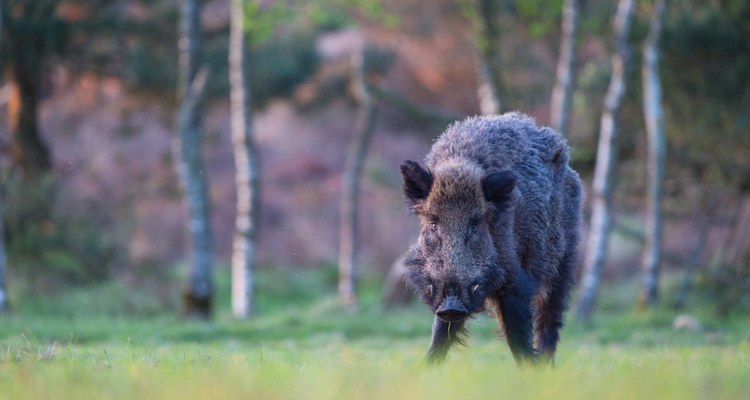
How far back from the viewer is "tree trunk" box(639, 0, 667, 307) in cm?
1243

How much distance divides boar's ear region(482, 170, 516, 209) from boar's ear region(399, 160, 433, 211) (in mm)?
422

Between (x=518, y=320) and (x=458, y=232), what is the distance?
83 centimetres

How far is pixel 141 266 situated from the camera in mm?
15852

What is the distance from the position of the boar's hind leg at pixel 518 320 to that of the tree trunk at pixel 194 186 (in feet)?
28.2

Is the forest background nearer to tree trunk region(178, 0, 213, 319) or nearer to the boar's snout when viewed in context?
tree trunk region(178, 0, 213, 319)

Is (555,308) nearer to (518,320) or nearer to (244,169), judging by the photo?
(518,320)

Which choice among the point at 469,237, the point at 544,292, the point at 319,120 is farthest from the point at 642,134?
the point at 319,120

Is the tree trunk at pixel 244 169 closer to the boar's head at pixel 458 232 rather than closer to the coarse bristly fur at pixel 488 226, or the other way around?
the coarse bristly fur at pixel 488 226

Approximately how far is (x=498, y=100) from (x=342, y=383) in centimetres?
1099

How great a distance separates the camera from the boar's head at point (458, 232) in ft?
15.1

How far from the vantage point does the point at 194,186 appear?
12.6 m

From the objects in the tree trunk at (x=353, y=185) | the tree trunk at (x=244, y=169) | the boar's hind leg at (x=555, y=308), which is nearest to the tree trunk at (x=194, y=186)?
the tree trunk at (x=244, y=169)

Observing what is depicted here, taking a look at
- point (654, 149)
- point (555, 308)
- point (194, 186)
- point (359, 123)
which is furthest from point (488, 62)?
point (555, 308)

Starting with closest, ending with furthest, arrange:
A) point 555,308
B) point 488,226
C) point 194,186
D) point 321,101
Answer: point 488,226, point 555,308, point 194,186, point 321,101
